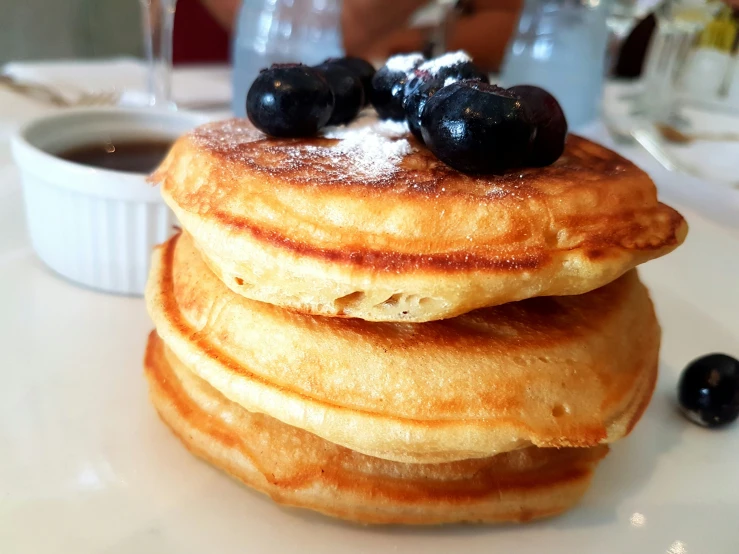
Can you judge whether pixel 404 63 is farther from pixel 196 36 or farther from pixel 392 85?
pixel 196 36

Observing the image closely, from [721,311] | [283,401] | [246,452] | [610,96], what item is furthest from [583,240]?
[610,96]

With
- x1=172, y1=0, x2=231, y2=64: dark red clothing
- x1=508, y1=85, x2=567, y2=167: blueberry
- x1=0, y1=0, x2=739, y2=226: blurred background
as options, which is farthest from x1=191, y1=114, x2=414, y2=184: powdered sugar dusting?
x1=172, y1=0, x2=231, y2=64: dark red clothing

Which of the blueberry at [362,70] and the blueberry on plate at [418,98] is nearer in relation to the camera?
the blueberry on plate at [418,98]

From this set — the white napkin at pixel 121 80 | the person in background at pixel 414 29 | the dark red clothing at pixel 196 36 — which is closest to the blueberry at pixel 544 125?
the white napkin at pixel 121 80

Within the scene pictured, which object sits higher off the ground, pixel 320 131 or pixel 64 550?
pixel 320 131

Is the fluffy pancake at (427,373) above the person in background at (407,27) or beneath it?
beneath

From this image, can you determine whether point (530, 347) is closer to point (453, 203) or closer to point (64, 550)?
point (453, 203)

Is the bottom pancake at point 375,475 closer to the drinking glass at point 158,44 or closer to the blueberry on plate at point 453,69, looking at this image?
the blueberry on plate at point 453,69

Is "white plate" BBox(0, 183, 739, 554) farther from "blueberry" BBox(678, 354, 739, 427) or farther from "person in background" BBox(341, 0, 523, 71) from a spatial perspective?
"person in background" BBox(341, 0, 523, 71)
